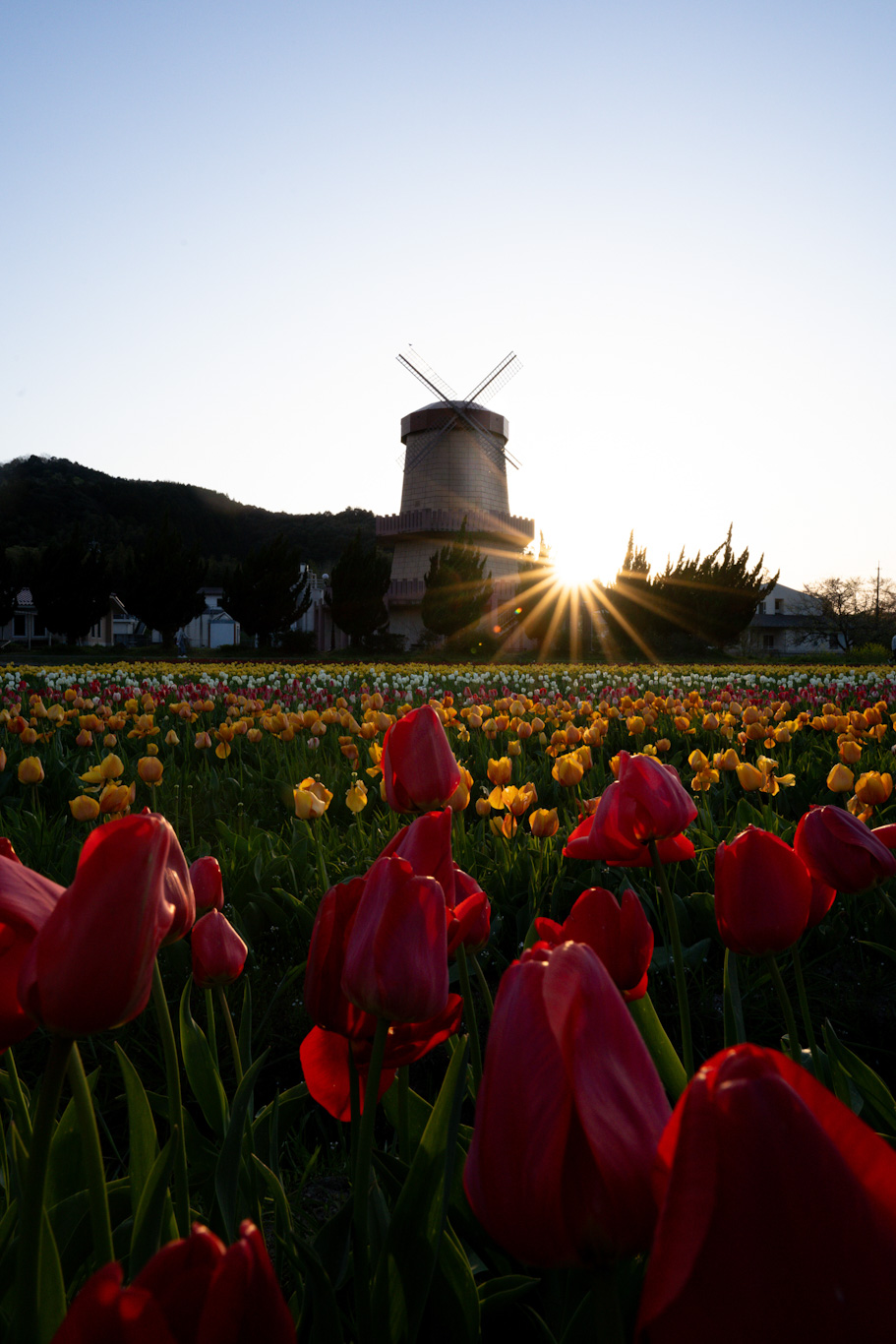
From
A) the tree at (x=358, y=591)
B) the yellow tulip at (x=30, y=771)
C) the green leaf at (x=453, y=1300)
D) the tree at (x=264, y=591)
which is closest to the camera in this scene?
the green leaf at (x=453, y=1300)

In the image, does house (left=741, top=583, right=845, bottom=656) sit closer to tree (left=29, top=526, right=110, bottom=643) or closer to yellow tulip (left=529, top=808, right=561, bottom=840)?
tree (left=29, top=526, right=110, bottom=643)

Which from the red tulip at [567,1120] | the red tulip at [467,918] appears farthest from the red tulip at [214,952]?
the red tulip at [567,1120]

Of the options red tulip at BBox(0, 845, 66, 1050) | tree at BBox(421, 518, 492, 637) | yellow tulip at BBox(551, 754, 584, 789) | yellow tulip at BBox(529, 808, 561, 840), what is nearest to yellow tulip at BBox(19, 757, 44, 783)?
yellow tulip at BBox(551, 754, 584, 789)

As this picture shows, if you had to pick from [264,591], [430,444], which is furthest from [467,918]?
[430,444]

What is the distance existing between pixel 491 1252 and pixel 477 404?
1706 inches

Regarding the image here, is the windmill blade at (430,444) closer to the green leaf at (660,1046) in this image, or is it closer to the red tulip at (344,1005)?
the green leaf at (660,1046)

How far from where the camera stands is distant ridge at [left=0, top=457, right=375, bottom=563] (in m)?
79.3

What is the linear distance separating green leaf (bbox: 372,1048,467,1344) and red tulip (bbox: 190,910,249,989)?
49 centimetres

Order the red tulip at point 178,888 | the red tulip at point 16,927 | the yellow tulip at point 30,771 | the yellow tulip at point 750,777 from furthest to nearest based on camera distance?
the yellow tulip at point 30,771 < the yellow tulip at point 750,777 < the red tulip at point 178,888 < the red tulip at point 16,927

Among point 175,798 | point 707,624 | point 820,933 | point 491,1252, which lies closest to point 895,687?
point 820,933

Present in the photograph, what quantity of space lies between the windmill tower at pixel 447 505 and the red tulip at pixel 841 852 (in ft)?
124

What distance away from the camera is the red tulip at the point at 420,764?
148 cm

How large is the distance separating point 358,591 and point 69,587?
1426 cm

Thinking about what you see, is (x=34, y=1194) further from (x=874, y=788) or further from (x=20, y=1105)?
(x=874, y=788)
